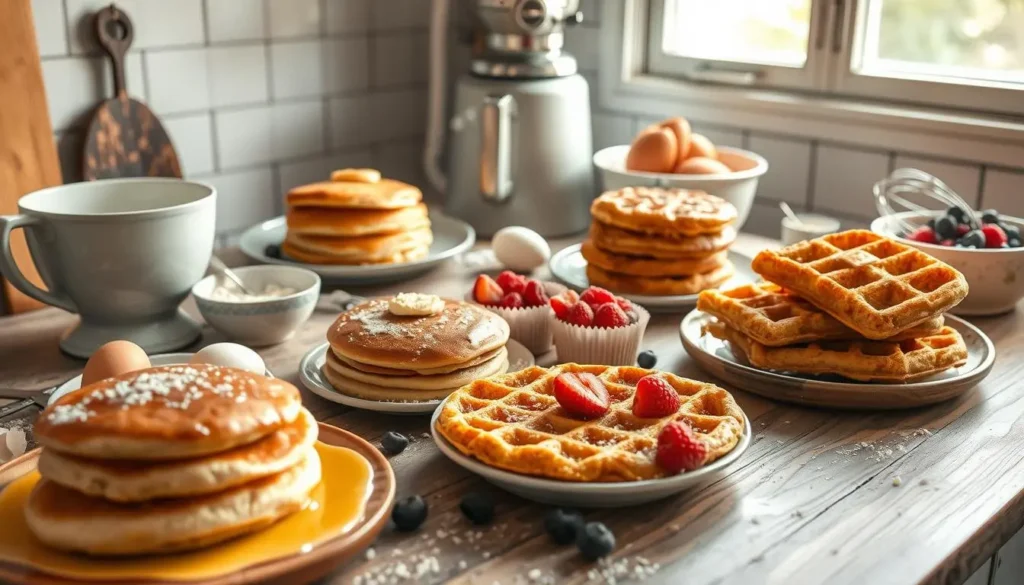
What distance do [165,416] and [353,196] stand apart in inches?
32.8

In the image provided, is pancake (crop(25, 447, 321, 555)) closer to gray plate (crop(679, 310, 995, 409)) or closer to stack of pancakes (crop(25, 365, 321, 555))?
stack of pancakes (crop(25, 365, 321, 555))

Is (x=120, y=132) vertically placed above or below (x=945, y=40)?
below

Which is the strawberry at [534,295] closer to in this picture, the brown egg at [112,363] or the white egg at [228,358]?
the white egg at [228,358]

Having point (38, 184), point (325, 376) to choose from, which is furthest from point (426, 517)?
point (38, 184)

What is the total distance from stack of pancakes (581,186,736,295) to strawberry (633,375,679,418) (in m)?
0.49

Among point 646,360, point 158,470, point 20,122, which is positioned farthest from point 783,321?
point 20,122

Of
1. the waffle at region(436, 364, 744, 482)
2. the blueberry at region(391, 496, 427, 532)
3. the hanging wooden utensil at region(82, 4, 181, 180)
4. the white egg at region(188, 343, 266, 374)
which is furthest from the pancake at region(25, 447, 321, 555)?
the hanging wooden utensil at region(82, 4, 181, 180)

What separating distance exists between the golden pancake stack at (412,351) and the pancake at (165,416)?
24 centimetres

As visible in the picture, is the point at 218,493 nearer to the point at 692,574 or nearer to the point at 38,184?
the point at 692,574

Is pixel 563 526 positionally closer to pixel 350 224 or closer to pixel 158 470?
pixel 158 470

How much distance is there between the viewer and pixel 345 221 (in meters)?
1.63

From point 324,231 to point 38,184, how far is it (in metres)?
0.45

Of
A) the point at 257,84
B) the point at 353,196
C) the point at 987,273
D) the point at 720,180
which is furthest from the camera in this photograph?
the point at 257,84

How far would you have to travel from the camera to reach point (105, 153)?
176 cm
